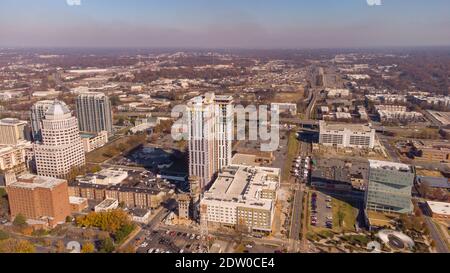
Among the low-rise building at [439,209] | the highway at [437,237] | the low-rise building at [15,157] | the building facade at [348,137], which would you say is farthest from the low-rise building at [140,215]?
the building facade at [348,137]

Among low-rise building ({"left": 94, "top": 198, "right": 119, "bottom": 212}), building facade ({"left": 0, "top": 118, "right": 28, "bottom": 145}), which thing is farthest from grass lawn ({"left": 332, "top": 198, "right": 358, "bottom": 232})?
building facade ({"left": 0, "top": 118, "right": 28, "bottom": 145})

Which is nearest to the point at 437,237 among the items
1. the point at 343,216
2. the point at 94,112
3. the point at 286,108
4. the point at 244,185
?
the point at 343,216

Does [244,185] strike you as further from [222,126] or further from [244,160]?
[244,160]

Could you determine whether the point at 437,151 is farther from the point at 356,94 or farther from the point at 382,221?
the point at 356,94

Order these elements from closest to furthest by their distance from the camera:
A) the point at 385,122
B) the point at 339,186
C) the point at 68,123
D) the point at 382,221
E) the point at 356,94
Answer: the point at 382,221
the point at 339,186
the point at 68,123
the point at 385,122
the point at 356,94

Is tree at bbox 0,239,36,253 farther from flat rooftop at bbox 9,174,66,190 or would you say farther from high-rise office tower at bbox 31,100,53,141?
high-rise office tower at bbox 31,100,53,141

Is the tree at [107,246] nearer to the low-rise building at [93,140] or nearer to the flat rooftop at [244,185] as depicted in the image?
the flat rooftop at [244,185]

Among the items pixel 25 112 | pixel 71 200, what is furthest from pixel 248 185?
pixel 25 112
